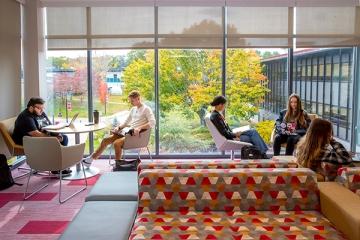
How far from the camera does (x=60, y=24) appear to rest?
23.5 ft

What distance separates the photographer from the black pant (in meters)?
6.37

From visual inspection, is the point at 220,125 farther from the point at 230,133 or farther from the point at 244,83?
the point at 244,83

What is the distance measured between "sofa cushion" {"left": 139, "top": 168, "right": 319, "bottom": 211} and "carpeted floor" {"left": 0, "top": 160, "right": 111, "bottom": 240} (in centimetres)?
130

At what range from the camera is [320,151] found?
3.68m

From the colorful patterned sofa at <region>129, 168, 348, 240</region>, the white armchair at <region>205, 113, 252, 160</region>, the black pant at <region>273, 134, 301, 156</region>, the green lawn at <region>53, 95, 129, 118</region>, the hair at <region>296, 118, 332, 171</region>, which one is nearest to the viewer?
the colorful patterned sofa at <region>129, 168, 348, 240</region>

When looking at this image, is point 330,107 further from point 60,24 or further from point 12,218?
point 12,218

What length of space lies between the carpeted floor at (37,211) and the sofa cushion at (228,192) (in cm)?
130

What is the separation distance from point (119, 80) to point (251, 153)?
9.37 feet

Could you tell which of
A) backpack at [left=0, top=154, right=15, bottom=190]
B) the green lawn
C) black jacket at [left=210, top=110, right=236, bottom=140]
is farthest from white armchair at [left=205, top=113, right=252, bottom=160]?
backpack at [left=0, top=154, right=15, bottom=190]

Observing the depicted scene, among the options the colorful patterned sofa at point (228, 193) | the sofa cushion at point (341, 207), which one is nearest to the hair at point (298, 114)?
the sofa cushion at point (341, 207)

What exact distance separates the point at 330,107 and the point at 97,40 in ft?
14.2

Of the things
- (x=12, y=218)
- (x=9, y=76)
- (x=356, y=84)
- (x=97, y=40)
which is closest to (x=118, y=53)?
(x=97, y=40)

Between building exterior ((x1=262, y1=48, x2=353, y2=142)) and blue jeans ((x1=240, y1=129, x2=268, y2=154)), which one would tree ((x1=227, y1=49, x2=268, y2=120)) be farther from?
blue jeans ((x1=240, y1=129, x2=268, y2=154))

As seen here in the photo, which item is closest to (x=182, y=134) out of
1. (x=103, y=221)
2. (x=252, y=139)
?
(x=252, y=139)
